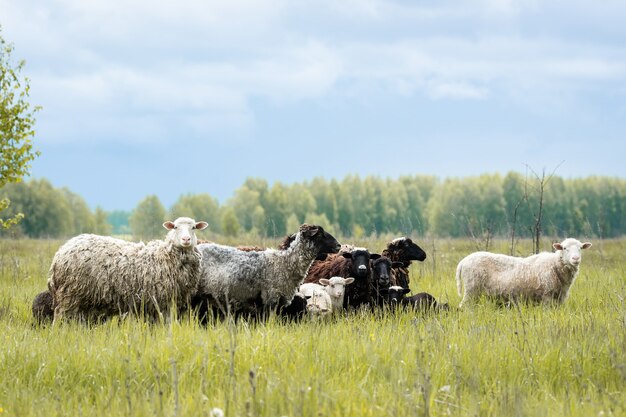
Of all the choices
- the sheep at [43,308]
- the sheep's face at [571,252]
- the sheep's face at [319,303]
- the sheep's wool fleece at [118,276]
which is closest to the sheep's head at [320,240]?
the sheep's face at [319,303]

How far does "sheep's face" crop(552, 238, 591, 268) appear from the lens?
10.8 m

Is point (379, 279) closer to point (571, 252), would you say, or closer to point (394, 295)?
point (394, 295)

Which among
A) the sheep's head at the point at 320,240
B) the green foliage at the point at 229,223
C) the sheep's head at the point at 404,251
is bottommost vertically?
the green foliage at the point at 229,223

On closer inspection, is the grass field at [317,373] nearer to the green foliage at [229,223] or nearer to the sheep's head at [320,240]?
the sheep's head at [320,240]

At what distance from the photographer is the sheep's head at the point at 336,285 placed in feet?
33.6

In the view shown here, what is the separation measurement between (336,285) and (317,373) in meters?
4.85

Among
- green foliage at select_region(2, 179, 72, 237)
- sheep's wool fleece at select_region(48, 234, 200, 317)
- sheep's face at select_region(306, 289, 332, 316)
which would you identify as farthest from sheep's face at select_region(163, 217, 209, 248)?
green foliage at select_region(2, 179, 72, 237)

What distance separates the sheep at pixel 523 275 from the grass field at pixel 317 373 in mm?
3151

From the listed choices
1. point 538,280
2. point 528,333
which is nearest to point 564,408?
point 528,333

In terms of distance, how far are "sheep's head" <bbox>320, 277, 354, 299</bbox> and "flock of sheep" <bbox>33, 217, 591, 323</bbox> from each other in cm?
2

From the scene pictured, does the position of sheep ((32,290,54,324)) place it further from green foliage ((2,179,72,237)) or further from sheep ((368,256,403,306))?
green foliage ((2,179,72,237))

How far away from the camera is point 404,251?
1238cm

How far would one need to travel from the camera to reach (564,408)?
5395 mm

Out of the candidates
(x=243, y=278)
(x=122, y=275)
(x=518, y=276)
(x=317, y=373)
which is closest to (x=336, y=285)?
(x=243, y=278)
